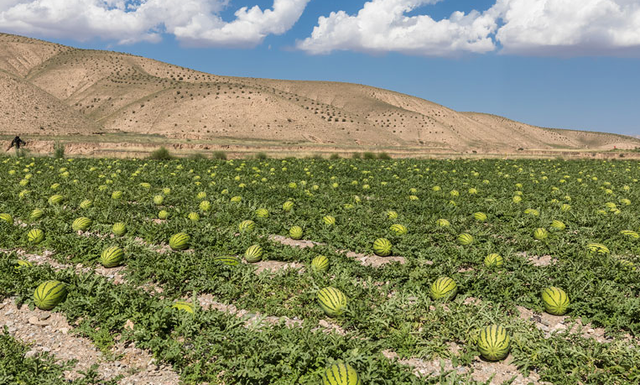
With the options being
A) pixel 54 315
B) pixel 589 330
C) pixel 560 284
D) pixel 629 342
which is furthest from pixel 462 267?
pixel 54 315

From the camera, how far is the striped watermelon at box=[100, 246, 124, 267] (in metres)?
7.72

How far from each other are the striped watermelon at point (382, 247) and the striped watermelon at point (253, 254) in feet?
8.12

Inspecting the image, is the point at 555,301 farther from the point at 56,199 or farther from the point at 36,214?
the point at 56,199

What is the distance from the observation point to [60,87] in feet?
327

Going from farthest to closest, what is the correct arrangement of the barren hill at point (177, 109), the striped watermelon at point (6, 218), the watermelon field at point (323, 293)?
the barren hill at point (177, 109), the striped watermelon at point (6, 218), the watermelon field at point (323, 293)

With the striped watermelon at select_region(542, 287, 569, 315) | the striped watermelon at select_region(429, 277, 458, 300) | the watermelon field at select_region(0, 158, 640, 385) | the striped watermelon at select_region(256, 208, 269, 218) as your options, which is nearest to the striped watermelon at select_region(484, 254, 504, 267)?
the watermelon field at select_region(0, 158, 640, 385)

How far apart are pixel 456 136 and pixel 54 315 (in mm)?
109976

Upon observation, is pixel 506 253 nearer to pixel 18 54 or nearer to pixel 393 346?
pixel 393 346

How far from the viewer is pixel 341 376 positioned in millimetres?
4266

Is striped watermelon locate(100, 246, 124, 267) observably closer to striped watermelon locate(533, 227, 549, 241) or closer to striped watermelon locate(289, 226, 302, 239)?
striped watermelon locate(289, 226, 302, 239)

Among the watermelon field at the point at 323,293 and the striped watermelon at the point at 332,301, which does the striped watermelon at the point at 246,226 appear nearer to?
the watermelon field at the point at 323,293

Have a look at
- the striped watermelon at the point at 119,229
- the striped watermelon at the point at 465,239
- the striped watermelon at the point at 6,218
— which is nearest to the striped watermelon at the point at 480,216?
the striped watermelon at the point at 465,239

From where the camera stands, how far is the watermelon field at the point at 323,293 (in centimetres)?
480

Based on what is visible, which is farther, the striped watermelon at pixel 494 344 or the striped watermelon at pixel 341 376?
the striped watermelon at pixel 494 344
